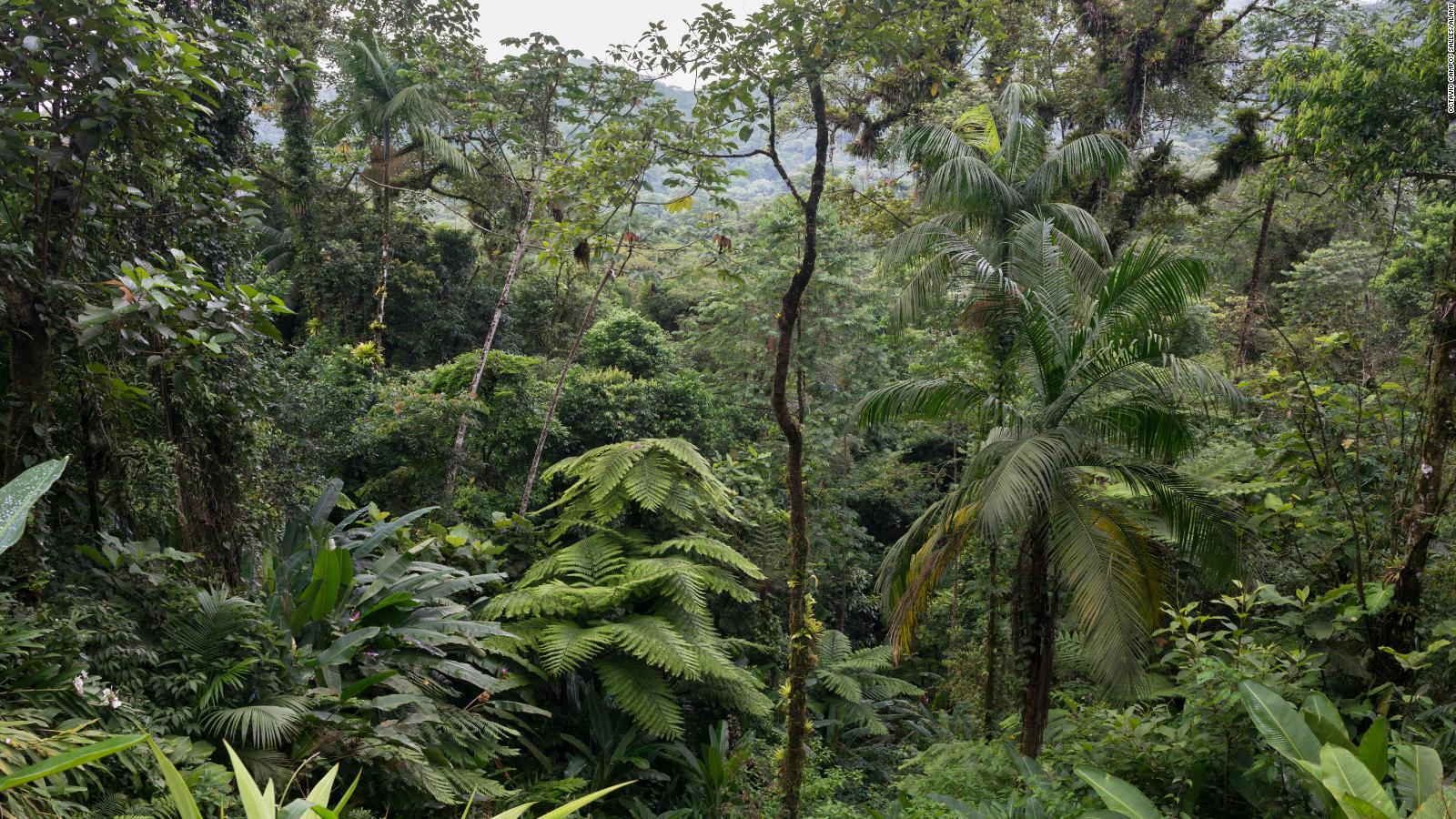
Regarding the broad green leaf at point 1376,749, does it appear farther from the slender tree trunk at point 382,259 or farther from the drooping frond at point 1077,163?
the slender tree trunk at point 382,259

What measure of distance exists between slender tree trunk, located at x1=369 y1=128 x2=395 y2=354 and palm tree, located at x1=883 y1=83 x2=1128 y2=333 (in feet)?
23.6

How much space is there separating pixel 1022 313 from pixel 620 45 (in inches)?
120

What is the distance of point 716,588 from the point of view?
20.2 ft

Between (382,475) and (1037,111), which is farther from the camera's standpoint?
(1037,111)

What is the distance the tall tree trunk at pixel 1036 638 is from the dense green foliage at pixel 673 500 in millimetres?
36

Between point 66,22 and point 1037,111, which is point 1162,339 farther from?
point 1037,111

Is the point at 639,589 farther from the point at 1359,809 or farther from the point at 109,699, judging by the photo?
the point at 1359,809

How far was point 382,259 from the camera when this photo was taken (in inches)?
502

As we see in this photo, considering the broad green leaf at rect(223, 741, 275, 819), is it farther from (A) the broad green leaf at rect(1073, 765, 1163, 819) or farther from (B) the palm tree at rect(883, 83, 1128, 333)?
(B) the palm tree at rect(883, 83, 1128, 333)

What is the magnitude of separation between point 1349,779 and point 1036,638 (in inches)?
109

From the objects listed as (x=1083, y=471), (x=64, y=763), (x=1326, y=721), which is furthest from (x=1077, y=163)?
(x=64, y=763)

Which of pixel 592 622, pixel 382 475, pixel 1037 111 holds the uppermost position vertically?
pixel 1037 111

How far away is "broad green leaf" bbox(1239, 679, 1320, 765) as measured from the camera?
9.16 feet

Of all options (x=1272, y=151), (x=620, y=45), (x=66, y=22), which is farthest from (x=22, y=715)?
(x=1272, y=151)
